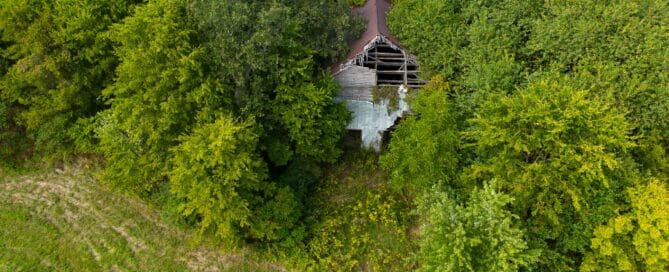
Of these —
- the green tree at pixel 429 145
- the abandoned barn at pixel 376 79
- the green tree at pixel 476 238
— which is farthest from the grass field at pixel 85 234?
the abandoned barn at pixel 376 79

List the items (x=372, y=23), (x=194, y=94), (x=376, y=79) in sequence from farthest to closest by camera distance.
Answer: (x=372, y=23) < (x=376, y=79) < (x=194, y=94)

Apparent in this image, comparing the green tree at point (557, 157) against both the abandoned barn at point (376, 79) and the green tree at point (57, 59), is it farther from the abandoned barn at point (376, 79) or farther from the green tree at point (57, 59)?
the green tree at point (57, 59)

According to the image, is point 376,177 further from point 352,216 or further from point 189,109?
point 189,109

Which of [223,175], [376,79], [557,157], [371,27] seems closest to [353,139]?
[376,79]

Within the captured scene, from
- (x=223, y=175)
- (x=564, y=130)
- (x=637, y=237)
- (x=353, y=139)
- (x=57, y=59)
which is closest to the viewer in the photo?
(x=564, y=130)

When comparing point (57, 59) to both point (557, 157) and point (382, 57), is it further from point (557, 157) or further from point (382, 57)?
point (557, 157)

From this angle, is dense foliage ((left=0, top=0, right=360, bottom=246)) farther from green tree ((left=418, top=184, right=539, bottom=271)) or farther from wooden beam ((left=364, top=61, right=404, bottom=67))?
green tree ((left=418, top=184, right=539, bottom=271))
